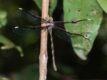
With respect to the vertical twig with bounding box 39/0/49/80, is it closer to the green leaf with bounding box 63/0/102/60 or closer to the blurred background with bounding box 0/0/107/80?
the green leaf with bounding box 63/0/102/60

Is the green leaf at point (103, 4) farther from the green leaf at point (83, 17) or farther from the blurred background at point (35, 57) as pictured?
the blurred background at point (35, 57)

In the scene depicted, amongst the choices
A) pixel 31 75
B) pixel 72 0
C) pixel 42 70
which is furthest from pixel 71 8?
pixel 31 75

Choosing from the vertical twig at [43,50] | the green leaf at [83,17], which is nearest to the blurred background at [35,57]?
the green leaf at [83,17]

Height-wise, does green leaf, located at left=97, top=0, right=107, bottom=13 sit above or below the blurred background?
above

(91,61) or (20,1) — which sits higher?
(20,1)

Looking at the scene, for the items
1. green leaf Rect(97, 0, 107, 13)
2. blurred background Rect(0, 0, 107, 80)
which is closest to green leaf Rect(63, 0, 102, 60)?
green leaf Rect(97, 0, 107, 13)

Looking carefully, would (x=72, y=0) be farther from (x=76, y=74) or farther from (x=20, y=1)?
(x=76, y=74)

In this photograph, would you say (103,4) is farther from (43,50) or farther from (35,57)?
(35,57)

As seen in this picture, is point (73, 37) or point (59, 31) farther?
point (59, 31)
